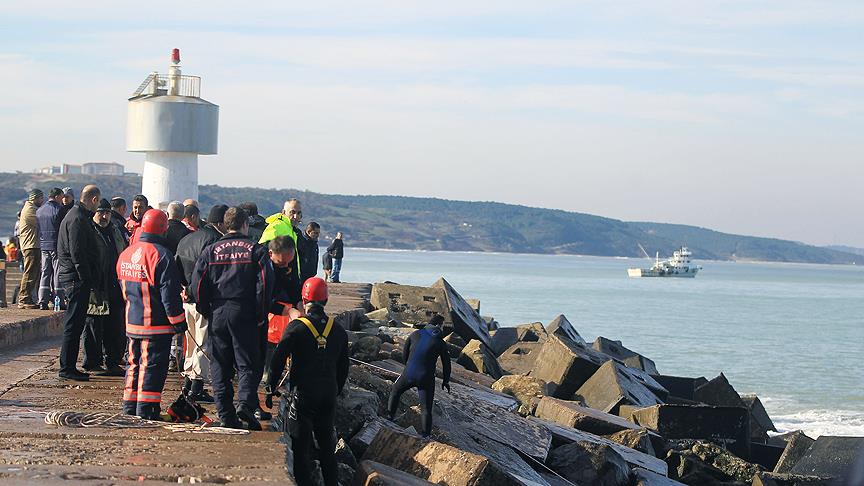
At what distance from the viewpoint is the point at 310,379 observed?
759 centimetres

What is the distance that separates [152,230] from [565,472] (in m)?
4.17

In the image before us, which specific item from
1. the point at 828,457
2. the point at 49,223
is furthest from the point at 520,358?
the point at 49,223

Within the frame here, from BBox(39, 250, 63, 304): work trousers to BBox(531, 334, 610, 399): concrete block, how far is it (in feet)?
21.0

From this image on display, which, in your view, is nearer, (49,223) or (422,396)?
(422,396)

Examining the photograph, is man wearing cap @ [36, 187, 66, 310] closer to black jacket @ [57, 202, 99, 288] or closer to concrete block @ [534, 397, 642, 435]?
black jacket @ [57, 202, 99, 288]

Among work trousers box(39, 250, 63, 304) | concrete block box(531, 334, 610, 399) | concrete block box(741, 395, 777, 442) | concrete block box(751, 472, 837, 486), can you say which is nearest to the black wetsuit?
concrete block box(751, 472, 837, 486)

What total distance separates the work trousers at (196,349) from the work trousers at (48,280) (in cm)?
552

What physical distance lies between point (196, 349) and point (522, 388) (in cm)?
612

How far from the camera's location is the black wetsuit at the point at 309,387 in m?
7.57

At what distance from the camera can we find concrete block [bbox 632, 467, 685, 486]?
10.4 m

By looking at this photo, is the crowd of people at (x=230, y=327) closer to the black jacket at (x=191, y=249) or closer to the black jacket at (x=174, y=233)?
the black jacket at (x=191, y=249)

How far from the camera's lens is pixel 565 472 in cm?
1035

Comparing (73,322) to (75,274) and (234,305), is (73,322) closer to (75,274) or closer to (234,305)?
(75,274)

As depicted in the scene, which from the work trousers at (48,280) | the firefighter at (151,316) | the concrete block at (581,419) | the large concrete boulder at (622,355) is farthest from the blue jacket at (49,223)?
the large concrete boulder at (622,355)
